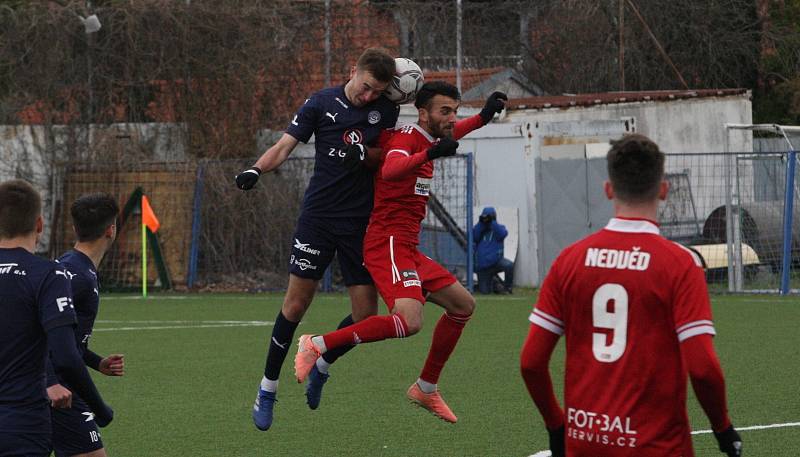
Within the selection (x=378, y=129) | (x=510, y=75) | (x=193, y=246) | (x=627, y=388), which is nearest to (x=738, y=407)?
(x=378, y=129)

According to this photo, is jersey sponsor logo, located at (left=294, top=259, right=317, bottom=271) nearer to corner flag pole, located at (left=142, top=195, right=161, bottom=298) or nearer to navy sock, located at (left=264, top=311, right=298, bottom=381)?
navy sock, located at (left=264, top=311, right=298, bottom=381)

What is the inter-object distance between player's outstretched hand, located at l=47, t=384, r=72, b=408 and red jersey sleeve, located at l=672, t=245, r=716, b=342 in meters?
2.50

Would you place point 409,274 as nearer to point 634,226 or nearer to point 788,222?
point 634,226

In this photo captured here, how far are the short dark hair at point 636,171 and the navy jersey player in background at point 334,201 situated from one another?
3983mm

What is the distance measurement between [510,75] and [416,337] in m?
18.4

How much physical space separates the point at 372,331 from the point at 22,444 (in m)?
3.20

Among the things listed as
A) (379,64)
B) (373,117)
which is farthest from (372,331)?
(379,64)

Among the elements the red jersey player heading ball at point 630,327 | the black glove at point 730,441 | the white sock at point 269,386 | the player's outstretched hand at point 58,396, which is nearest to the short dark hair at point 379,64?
the white sock at point 269,386

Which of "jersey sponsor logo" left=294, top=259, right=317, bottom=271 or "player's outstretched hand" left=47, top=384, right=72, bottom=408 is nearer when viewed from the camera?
"player's outstretched hand" left=47, top=384, right=72, bottom=408

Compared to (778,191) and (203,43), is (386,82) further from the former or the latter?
(203,43)

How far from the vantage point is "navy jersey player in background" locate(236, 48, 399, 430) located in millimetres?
8625

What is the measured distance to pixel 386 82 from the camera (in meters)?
8.43

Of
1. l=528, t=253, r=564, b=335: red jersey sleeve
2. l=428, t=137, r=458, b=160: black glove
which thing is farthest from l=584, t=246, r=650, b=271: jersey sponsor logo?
l=428, t=137, r=458, b=160: black glove

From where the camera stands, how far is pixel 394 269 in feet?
27.5
